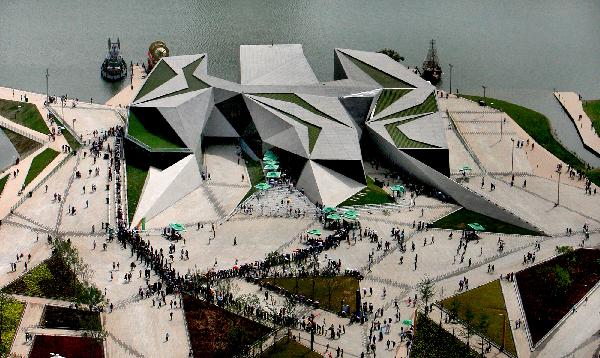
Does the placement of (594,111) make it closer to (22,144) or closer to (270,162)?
(270,162)

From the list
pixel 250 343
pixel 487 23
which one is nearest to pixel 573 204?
pixel 250 343

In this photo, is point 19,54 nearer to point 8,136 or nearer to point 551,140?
point 8,136

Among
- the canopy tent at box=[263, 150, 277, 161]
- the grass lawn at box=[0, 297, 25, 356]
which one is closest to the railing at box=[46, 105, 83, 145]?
the canopy tent at box=[263, 150, 277, 161]

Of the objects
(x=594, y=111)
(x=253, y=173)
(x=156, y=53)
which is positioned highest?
(x=156, y=53)

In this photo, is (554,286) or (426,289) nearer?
(426,289)

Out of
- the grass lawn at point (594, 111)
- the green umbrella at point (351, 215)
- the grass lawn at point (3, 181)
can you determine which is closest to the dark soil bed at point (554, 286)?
the green umbrella at point (351, 215)

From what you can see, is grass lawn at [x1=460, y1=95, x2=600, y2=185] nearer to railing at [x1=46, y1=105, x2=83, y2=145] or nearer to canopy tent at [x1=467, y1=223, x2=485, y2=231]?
canopy tent at [x1=467, y1=223, x2=485, y2=231]

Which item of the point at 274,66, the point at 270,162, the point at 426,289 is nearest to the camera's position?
the point at 426,289

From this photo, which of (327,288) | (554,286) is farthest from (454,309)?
(327,288)
